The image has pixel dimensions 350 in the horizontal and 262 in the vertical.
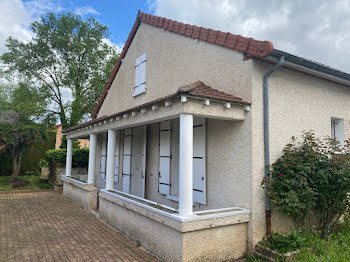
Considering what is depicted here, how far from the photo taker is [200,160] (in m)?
5.43

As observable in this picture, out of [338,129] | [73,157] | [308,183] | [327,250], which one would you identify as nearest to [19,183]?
[73,157]

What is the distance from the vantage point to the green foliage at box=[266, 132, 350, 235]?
4238 mm

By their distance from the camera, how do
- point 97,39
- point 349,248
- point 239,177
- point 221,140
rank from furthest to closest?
point 97,39 < point 221,140 < point 239,177 < point 349,248

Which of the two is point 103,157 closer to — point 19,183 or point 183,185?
point 19,183

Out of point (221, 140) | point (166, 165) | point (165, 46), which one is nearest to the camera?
point (221, 140)

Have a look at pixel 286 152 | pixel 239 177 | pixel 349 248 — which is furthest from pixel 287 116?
pixel 349 248

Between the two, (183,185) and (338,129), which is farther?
(338,129)

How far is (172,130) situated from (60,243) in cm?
382

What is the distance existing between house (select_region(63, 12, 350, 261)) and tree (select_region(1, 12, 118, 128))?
14.1 meters

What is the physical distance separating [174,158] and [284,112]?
120 inches

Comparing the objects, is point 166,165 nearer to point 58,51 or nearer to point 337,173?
point 337,173

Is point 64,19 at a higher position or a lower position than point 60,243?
higher

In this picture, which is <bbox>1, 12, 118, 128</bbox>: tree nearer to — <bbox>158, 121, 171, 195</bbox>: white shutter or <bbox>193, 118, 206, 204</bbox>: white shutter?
<bbox>158, 121, 171, 195</bbox>: white shutter

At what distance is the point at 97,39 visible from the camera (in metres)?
21.2
